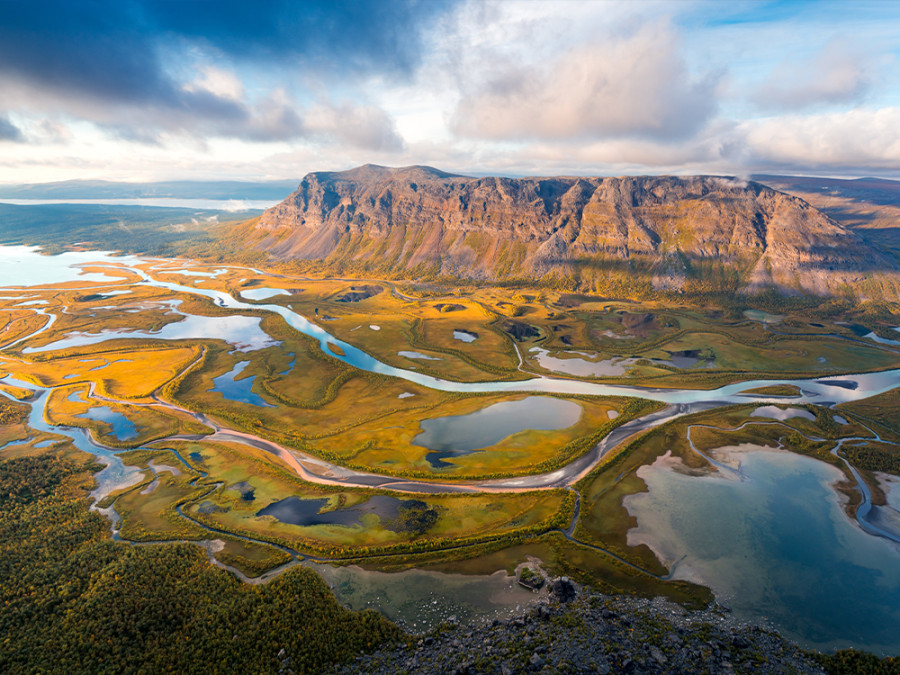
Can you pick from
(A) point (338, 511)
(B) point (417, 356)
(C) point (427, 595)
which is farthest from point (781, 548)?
(B) point (417, 356)

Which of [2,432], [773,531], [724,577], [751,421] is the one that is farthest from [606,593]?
[2,432]

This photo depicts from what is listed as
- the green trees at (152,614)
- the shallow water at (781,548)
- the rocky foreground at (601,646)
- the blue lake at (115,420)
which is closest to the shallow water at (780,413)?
the shallow water at (781,548)

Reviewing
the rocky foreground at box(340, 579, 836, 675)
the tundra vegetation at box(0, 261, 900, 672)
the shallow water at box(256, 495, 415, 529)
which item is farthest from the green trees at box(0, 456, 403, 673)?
the shallow water at box(256, 495, 415, 529)

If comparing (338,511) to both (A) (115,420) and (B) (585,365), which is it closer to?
(A) (115,420)

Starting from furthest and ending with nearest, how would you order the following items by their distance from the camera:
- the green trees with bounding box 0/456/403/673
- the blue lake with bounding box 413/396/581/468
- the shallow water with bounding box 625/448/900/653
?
1. the blue lake with bounding box 413/396/581/468
2. the shallow water with bounding box 625/448/900/653
3. the green trees with bounding box 0/456/403/673

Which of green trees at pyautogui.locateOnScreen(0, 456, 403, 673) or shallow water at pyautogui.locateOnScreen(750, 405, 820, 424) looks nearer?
green trees at pyautogui.locateOnScreen(0, 456, 403, 673)

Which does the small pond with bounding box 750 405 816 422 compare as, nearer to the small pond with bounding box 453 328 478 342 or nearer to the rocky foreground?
the rocky foreground
